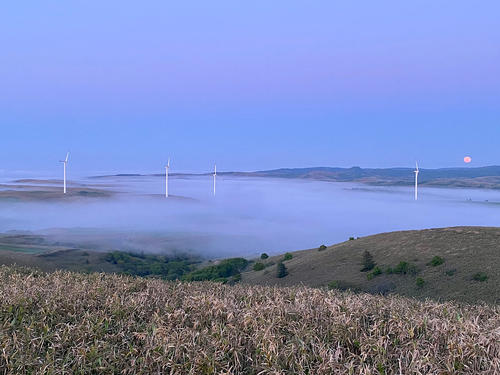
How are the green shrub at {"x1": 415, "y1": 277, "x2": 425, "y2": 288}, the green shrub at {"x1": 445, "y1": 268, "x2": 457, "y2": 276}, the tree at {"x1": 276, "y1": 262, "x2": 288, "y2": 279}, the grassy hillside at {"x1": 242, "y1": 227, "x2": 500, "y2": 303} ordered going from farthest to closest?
1. the tree at {"x1": 276, "y1": 262, "x2": 288, "y2": 279}
2. the green shrub at {"x1": 445, "y1": 268, "x2": 457, "y2": 276}
3. the green shrub at {"x1": 415, "y1": 277, "x2": 425, "y2": 288}
4. the grassy hillside at {"x1": 242, "y1": 227, "x2": 500, "y2": 303}

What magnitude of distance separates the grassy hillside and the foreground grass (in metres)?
→ 18.0

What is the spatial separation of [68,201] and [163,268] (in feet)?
307

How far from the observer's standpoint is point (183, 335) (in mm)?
5176

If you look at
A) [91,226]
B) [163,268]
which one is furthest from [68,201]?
[163,268]

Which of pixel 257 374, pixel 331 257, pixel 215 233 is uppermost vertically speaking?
pixel 257 374

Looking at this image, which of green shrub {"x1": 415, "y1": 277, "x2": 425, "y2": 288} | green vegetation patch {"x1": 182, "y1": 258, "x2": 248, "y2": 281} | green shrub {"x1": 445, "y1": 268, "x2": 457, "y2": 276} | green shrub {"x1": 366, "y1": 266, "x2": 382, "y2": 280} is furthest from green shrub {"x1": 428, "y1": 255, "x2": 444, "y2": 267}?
green vegetation patch {"x1": 182, "y1": 258, "x2": 248, "y2": 281}

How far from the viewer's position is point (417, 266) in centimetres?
3042

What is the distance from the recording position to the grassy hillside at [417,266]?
25.2 m

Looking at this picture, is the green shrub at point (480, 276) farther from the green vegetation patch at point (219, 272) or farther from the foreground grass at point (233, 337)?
the green vegetation patch at point (219, 272)

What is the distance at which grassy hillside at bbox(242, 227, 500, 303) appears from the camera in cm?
2516

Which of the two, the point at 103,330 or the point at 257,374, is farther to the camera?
the point at 103,330

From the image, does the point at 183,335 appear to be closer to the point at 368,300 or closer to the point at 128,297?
the point at 128,297

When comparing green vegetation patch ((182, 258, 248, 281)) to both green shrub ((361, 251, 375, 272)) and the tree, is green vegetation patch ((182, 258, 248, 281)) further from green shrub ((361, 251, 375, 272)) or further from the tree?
green shrub ((361, 251, 375, 272))

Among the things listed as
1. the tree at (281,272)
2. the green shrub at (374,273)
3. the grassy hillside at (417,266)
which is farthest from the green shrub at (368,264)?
the tree at (281,272)
